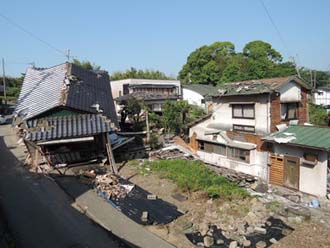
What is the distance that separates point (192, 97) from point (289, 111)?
972 inches

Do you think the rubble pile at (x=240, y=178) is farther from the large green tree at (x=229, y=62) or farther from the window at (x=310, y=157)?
the large green tree at (x=229, y=62)

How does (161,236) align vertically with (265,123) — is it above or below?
below

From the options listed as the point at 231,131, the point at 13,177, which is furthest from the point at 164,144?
the point at 13,177

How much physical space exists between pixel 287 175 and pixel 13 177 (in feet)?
49.7

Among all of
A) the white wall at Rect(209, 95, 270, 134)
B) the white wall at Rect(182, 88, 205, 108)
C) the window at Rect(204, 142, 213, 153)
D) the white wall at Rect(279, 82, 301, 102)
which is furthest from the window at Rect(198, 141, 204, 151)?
the white wall at Rect(182, 88, 205, 108)

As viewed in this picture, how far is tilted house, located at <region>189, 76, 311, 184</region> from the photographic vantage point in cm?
1723

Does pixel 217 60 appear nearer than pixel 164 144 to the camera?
No

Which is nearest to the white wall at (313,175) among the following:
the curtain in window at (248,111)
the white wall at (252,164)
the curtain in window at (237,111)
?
the white wall at (252,164)

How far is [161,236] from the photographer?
369 inches

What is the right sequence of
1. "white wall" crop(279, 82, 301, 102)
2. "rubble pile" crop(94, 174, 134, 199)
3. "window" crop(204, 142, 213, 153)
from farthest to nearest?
"window" crop(204, 142, 213, 153) → "white wall" crop(279, 82, 301, 102) → "rubble pile" crop(94, 174, 134, 199)

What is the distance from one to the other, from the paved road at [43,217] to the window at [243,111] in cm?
1237

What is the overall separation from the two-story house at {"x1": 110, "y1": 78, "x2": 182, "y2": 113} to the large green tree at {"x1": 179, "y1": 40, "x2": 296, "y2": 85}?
1168 cm

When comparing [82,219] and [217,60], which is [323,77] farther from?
[82,219]

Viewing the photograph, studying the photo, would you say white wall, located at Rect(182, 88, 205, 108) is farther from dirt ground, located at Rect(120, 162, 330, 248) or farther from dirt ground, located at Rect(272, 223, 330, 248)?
dirt ground, located at Rect(272, 223, 330, 248)
